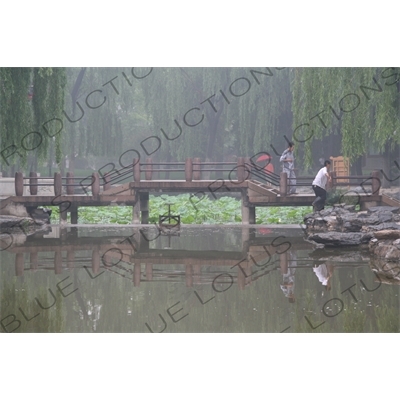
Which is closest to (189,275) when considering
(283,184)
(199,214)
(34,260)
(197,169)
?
(34,260)

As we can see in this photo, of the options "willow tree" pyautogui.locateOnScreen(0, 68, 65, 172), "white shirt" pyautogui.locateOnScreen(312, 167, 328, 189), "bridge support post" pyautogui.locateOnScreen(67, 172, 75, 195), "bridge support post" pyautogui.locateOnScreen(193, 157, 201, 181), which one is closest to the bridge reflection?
"white shirt" pyautogui.locateOnScreen(312, 167, 328, 189)

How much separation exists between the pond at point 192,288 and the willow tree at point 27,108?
181 cm

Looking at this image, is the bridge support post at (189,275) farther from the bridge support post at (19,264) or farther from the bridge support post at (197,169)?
the bridge support post at (197,169)

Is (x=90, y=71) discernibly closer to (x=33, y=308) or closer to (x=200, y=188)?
(x=200, y=188)

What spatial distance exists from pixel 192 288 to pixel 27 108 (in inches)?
266

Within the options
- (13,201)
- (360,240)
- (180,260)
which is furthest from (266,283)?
(13,201)

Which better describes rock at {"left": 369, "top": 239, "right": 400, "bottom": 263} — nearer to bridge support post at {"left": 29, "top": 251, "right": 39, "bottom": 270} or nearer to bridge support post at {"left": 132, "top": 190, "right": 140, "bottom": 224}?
bridge support post at {"left": 29, "top": 251, "right": 39, "bottom": 270}

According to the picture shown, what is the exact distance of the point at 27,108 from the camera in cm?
1388

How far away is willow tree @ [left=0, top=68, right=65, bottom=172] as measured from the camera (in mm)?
13414

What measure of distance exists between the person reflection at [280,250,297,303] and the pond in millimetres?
13

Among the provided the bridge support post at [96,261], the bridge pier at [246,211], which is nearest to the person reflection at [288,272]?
the bridge support post at [96,261]

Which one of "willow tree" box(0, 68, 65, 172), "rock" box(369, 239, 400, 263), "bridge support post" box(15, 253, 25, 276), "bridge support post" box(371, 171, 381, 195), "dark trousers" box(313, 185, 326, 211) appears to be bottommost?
"bridge support post" box(15, 253, 25, 276)

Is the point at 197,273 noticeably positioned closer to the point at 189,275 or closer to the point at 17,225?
the point at 189,275

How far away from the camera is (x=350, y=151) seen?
15000 mm
